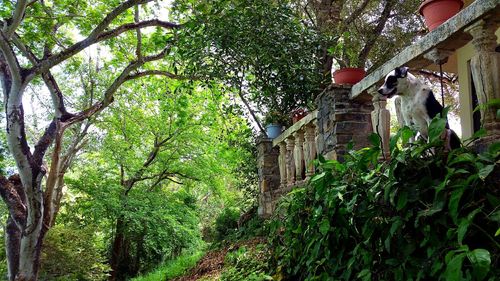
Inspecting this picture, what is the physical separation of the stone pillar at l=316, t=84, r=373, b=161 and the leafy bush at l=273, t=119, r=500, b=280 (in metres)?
1.06

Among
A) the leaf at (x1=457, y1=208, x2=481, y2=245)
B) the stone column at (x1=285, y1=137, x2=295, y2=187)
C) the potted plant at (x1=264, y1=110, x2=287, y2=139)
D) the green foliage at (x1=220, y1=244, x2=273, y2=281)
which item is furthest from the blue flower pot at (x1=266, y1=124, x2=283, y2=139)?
the leaf at (x1=457, y1=208, x2=481, y2=245)

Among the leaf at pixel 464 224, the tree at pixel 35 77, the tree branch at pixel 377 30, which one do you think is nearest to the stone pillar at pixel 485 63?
the leaf at pixel 464 224

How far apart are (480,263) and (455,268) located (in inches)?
3.3

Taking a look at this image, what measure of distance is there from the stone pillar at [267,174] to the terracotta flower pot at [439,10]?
10.7 ft

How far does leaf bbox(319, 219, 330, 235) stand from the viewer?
2.25 metres

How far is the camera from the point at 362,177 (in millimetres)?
2242

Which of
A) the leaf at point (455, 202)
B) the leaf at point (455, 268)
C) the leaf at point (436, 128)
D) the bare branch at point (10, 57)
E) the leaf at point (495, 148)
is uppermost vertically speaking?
the bare branch at point (10, 57)

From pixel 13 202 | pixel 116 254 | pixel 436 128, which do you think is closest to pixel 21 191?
pixel 13 202

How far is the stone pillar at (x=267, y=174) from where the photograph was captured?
5.60 meters

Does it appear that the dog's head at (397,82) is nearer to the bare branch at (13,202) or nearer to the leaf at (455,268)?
the leaf at (455,268)

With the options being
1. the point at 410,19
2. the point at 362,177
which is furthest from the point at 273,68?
the point at 410,19

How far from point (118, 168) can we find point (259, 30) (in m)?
7.55

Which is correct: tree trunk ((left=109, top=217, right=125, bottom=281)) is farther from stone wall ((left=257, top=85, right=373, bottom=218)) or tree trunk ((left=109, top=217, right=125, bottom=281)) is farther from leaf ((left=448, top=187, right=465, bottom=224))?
leaf ((left=448, top=187, right=465, bottom=224))

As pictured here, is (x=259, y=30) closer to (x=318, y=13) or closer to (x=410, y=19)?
(x=318, y=13)
